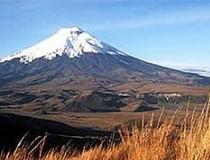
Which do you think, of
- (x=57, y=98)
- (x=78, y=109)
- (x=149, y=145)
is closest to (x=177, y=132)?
(x=149, y=145)

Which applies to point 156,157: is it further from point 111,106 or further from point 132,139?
point 111,106

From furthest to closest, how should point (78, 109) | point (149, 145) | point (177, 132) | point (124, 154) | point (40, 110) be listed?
point (78, 109), point (40, 110), point (177, 132), point (124, 154), point (149, 145)

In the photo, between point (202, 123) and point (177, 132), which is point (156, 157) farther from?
point (177, 132)

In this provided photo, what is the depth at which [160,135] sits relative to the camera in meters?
4.68

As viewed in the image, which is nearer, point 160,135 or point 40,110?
point 160,135

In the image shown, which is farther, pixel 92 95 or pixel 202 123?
pixel 92 95

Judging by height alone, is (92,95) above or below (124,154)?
below

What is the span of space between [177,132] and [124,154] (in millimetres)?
951

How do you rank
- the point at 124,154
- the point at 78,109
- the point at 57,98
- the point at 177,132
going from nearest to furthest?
the point at 124,154 → the point at 177,132 → the point at 78,109 → the point at 57,98

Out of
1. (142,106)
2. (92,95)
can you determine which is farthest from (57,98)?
(142,106)

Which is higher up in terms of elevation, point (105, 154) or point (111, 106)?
point (105, 154)

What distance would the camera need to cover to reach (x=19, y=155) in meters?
4.23

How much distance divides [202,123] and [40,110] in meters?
140

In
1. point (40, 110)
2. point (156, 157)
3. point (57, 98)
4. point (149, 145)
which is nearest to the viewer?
point (156, 157)
